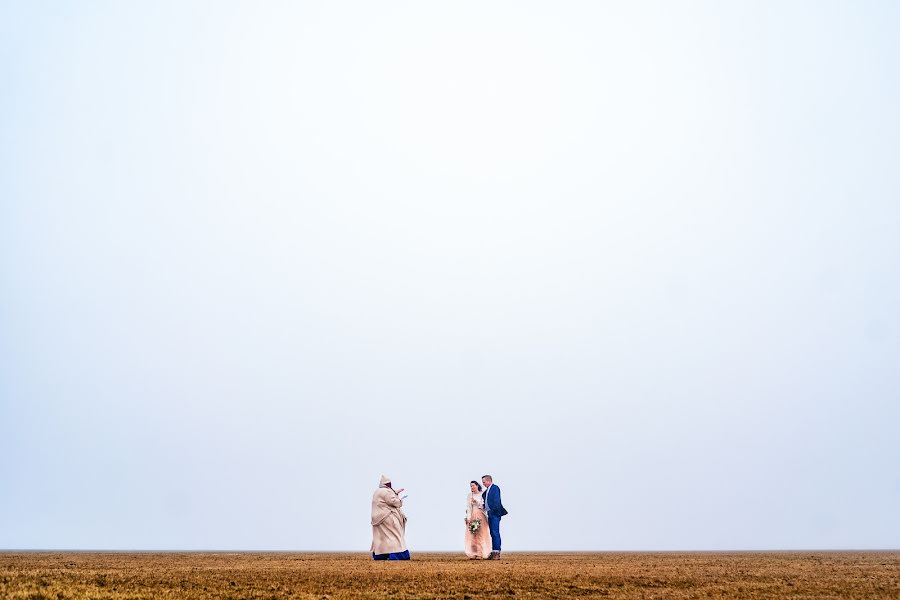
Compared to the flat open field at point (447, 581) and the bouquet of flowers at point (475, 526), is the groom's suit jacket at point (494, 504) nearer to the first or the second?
the bouquet of flowers at point (475, 526)

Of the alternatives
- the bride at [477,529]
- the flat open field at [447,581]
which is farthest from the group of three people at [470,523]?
the flat open field at [447,581]

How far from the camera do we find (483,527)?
25328 mm

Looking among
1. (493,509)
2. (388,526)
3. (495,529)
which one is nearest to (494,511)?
(493,509)

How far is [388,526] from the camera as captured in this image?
986 inches

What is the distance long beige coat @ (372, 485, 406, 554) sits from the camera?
82.1 feet

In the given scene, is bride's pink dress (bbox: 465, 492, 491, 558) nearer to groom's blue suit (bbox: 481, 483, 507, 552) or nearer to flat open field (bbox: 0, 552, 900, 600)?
groom's blue suit (bbox: 481, 483, 507, 552)

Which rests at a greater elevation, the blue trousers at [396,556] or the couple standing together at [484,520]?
the couple standing together at [484,520]

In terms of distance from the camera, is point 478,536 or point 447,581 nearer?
point 447,581

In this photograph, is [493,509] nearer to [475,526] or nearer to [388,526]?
[475,526]

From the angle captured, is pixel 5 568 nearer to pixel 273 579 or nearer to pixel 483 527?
pixel 273 579

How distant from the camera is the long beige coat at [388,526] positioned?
25.0 metres

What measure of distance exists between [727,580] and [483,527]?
973cm

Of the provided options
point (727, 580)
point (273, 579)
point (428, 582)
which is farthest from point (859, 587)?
point (273, 579)

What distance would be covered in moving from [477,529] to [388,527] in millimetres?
2398
